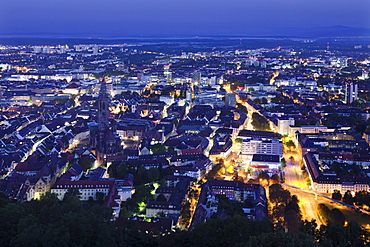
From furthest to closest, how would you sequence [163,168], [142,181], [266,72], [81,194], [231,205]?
[266,72], [163,168], [142,181], [81,194], [231,205]

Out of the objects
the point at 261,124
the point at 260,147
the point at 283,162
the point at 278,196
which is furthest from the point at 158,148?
the point at 261,124

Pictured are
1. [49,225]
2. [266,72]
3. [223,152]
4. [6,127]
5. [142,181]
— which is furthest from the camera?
[266,72]

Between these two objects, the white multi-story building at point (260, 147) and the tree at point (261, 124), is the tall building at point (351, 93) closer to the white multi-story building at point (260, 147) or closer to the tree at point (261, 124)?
the tree at point (261, 124)

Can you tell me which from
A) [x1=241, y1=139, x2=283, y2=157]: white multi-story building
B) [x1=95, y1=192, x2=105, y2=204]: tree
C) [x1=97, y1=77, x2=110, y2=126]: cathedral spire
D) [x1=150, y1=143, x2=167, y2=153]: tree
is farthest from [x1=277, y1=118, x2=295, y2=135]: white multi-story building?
[x1=95, y1=192, x2=105, y2=204]: tree

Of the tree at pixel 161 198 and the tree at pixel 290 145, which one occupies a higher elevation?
the tree at pixel 161 198

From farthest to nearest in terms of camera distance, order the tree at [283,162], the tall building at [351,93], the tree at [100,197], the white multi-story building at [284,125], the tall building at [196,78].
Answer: the tall building at [196,78], the tall building at [351,93], the white multi-story building at [284,125], the tree at [283,162], the tree at [100,197]

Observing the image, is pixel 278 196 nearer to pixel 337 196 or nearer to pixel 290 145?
pixel 337 196

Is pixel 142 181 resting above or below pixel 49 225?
below

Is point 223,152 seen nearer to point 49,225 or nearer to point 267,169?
point 267,169

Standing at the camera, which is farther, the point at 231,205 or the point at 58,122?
the point at 58,122

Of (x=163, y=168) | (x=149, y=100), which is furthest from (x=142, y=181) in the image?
(x=149, y=100)

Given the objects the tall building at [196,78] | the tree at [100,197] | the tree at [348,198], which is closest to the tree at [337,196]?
the tree at [348,198]
